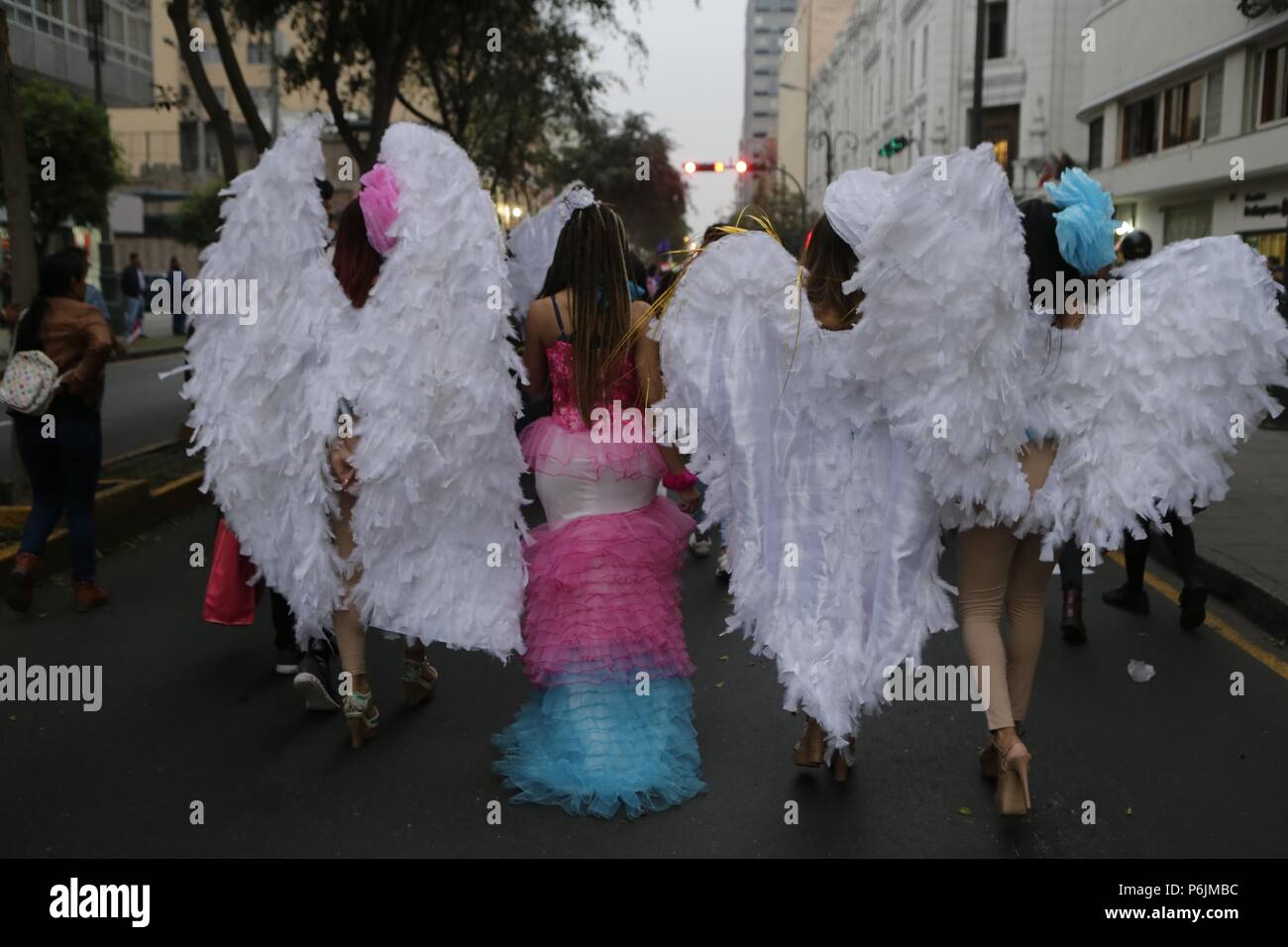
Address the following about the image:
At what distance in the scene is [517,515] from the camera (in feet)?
14.3

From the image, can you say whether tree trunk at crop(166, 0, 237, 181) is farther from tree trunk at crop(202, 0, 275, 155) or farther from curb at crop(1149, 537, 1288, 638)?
curb at crop(1149, 537, 1288, 638)

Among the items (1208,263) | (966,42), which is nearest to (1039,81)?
(966,42)

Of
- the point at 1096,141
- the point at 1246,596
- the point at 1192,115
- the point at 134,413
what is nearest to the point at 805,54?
the point at 1096,141

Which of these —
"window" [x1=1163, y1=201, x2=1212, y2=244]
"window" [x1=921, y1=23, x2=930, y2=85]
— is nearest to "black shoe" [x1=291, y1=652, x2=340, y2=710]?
"window" [x1=1163, y1=201, x2=1212, y2=244]

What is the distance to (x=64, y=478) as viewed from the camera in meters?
6.47

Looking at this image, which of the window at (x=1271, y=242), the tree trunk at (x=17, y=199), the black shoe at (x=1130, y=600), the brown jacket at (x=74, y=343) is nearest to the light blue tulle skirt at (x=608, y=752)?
the black shoe at (x=1130, y=600)

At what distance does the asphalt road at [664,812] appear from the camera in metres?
3.74

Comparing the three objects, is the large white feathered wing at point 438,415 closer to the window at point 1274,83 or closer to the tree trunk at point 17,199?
the tree trunk at point 17,199

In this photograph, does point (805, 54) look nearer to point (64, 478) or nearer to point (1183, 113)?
point (1183, 113)

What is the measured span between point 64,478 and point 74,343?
2.27ft

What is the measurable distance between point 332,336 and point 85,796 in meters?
1.69

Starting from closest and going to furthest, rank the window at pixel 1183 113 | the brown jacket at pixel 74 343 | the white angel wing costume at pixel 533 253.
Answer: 1. the white angel wing costume at pixel 533 253
2. the brown jacket at pixel 74 343
3. the window at pixel 1183 113

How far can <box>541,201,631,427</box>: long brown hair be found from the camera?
13.5ft

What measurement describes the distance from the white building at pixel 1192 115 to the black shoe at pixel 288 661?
15914mm
